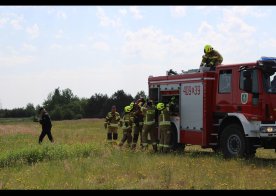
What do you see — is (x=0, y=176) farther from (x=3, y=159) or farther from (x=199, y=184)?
(x=199, y=184)

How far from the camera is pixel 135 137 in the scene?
16016 mm

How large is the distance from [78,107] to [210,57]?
108 meters

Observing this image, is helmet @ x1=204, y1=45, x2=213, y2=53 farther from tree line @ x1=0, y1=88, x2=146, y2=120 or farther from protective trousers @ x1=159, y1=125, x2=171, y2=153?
tree line @ x1=0, y1=88, x2=146, y2=120

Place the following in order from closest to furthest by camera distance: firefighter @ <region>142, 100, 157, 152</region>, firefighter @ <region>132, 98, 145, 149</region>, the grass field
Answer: the grass field → firefighter @ <region>142, 100, 157, 152</region> → firefighter @ <region>132, 98, 145, 149</region>

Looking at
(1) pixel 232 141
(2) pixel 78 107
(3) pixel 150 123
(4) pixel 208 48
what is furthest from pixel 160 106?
(2) pixel 78 107

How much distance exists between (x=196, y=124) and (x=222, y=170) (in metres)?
3.34

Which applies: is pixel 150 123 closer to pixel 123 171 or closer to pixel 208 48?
pixel 208 48

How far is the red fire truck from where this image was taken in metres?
11.1

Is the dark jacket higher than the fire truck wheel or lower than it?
higher

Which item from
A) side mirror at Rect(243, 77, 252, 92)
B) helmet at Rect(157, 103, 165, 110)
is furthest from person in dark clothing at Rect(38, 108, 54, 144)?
side mirror at Rect(243, 77, 252, 92)

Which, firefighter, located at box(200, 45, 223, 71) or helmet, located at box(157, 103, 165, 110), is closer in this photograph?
firefighter, located at box(200, 45, 223, 71)

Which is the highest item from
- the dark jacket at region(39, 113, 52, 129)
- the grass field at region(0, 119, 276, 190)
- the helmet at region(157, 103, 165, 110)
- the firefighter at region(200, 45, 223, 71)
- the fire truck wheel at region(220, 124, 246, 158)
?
the firefighter at region(200, 45, 223, 71)

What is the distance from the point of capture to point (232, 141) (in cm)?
1191

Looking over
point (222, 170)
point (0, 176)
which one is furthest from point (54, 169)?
point (222, 170)
